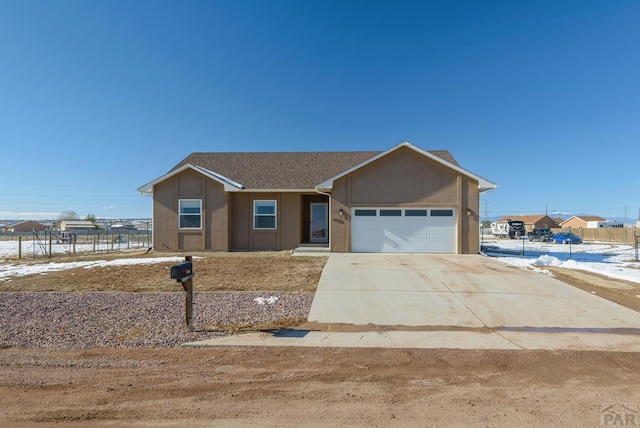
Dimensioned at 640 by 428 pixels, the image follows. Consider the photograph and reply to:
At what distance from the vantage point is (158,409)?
311 cm

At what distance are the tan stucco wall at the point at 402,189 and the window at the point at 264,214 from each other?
10.3 feet

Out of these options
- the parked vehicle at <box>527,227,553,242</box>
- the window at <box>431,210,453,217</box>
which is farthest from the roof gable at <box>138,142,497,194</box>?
the parked vehicle at <box>527,227,553,242</box>

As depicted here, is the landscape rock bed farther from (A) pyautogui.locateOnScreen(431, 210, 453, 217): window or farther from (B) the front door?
(B) the front door

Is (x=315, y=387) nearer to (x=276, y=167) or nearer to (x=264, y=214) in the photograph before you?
(x=264, y=214)

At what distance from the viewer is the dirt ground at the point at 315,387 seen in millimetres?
2984

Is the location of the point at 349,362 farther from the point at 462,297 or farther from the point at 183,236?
the point at 183,236

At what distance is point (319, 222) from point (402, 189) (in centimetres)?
483

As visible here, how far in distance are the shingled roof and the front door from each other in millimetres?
1531

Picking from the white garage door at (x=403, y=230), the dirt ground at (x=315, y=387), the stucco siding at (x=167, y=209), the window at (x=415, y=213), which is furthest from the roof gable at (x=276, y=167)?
the dirt ground at (x=315, y=387)

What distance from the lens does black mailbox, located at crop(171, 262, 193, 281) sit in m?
4.88

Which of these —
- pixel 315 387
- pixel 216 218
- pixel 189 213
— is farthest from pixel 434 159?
pixel 315 387

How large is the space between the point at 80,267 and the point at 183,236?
455 centimetres

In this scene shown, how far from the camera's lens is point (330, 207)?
1453 cm

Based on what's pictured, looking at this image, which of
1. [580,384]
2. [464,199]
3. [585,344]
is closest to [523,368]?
[580,384]
